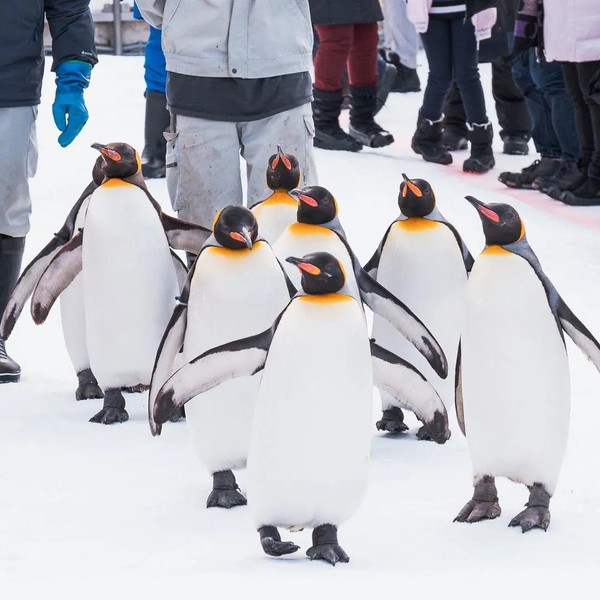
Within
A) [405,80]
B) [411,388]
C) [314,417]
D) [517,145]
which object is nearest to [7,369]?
[411,388]

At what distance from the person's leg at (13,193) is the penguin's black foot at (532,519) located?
1904 millimetres

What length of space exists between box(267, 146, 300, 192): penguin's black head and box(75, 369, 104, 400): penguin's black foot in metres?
0.82

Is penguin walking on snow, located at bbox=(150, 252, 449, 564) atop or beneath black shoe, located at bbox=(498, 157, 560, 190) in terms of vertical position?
atop

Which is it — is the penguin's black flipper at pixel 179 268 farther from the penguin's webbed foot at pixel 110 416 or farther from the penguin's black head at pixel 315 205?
the penguin's black head at pixel 315 205

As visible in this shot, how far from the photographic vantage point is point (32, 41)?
412cm

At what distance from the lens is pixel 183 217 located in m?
4.02

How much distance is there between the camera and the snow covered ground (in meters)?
2.54

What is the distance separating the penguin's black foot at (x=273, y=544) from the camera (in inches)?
106

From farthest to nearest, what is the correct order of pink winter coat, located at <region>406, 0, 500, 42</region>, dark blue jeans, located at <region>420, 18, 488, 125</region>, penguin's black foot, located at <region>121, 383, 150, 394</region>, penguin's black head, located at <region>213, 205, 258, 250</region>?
dark blue jeans, located at <region>420, 18, 488, 125</region>
pink winter coat, located at <region>406, 0, 500, 42</region>
penguin's black foot, located at <region>121, 383, 150, 394</region>
penguin's black head, located at <region>213, 205, 258, 250</region>

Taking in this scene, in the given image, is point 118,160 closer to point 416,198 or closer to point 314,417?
point 416,198

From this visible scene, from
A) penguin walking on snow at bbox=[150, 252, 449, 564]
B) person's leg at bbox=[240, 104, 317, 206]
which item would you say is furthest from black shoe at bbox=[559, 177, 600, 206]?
penguin walking on snow at bbox=[150, 252, 449, 564]

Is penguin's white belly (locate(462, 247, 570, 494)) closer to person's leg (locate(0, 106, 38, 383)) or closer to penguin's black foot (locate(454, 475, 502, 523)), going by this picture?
penguin's black foot (locate(454, 475, 502, 523))

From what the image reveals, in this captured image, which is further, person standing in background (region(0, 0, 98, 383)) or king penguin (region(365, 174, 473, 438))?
person standing in background (region(0, 0, 98, 383))

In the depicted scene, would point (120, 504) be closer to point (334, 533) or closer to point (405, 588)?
point (334, 533)
